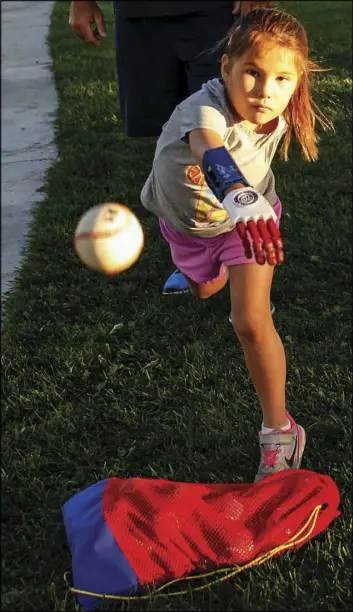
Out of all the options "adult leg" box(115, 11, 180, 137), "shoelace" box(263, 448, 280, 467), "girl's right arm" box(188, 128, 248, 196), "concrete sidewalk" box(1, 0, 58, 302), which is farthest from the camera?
"concrete sidewalk" box(1, 0, 58, 302)

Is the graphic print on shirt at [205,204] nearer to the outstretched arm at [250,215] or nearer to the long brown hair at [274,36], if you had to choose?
the long brown hair at [274,36]

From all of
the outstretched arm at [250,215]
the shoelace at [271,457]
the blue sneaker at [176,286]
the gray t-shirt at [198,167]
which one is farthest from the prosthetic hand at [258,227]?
the blue sneaker at [176,286]

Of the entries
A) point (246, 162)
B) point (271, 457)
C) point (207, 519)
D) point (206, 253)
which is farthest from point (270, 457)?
point (246, 162)

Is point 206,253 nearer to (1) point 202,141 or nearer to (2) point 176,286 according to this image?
(1) point 202,141

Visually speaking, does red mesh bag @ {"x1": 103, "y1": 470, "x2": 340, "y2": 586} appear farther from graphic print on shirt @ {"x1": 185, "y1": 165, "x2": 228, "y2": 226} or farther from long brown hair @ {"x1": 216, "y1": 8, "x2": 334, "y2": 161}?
long brown hair @ {"x1": 216, "y1": 8, "x2": 334, "y2": 161}

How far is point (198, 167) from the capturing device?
2912mm

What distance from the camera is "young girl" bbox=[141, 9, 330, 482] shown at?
100 inches

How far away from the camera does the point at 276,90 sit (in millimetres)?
2572

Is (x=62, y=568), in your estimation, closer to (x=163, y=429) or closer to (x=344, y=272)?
(x=163, y=429)

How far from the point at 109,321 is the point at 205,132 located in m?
1.55

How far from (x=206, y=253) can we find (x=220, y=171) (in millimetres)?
1033

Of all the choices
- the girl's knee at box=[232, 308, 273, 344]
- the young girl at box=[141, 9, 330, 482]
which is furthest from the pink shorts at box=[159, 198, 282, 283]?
the girl's knee at box=[232, 308, 273, 344]

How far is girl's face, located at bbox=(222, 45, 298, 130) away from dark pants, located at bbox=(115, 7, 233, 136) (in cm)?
102

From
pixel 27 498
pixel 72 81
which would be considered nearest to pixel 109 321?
pixel 27 498
